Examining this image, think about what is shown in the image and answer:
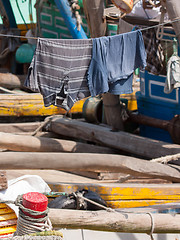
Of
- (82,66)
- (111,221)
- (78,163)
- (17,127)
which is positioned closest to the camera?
(111,221)

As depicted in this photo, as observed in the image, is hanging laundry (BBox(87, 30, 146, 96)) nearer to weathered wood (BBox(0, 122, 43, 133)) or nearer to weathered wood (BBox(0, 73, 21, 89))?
weathered wood (BBox(0, 122, 43, 133))

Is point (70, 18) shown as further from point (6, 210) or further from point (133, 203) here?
point (6, 210)

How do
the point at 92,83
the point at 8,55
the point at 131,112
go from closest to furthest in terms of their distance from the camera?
the point at 92,83, the point at 131,112, the point at 8,55

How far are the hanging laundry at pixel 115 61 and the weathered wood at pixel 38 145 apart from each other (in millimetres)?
1264

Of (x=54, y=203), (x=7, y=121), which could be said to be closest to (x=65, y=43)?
(x=54, y=203)

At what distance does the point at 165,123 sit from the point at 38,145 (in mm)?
2061

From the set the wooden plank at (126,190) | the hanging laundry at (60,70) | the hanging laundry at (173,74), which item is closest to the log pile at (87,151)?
the wooden plank at (126,190)

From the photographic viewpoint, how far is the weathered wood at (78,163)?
4.55 meters

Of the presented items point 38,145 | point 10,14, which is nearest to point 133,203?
point 38,145

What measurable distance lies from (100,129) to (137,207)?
2006mm

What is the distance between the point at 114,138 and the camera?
6547mm

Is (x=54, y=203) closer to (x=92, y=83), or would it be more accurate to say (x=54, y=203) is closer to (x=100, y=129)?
(x=92, y=83)

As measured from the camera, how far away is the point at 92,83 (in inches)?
213

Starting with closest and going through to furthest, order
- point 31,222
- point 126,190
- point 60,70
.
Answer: point 31,222
point 126,190
point 60,70
